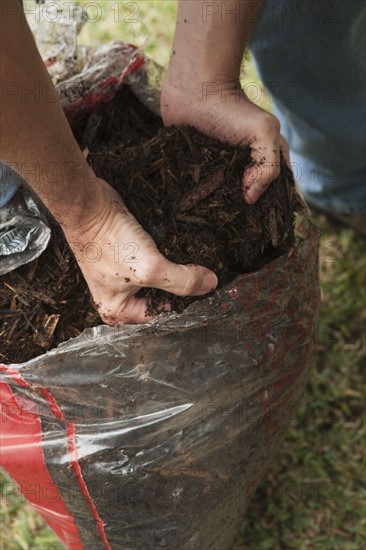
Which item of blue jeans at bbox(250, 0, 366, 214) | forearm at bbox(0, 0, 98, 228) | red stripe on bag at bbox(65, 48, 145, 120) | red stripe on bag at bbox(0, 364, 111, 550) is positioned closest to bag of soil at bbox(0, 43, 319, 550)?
red stripe on bag at bbox(0, 364, 111, 550)

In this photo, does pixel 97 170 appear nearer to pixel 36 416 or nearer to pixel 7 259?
pixel 7 259

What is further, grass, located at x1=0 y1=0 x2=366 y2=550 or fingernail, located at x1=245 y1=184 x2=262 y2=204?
grass, located at x1=0 y1=0 x2=366 y2=550

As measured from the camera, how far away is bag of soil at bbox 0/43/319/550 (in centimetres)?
91

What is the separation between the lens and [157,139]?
1018 millimetres

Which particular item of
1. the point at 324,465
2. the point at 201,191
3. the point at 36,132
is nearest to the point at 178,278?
the point at 201,191

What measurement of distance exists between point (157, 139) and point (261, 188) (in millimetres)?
182

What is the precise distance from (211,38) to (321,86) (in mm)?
514

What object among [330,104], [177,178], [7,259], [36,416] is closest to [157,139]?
[177,178]

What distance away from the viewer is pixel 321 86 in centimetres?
147

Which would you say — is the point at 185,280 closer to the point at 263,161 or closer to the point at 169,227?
the point at 169,227

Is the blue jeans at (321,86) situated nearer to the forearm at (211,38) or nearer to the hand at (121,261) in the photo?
the forearm at (211,38)

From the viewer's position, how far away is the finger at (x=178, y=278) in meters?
0.86

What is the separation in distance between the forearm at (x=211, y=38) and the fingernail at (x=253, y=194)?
0.22 metres

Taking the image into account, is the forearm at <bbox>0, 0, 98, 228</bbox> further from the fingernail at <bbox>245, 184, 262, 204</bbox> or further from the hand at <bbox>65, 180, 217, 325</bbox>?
the fingernail at <bbox>245, 184, 262, 204</bbox>
